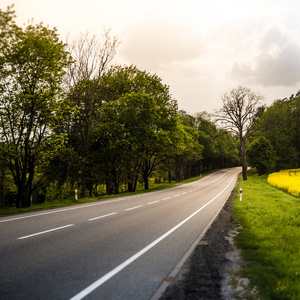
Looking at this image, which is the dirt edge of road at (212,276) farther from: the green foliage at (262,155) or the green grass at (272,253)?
the green foliage at (262,155)

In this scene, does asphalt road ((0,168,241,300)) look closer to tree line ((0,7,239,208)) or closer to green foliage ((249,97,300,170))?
tree line ((0,7,239,208))

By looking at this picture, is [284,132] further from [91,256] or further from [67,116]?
[91,256]

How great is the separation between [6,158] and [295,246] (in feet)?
50.4

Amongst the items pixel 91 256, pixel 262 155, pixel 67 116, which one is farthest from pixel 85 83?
pixel 262 155

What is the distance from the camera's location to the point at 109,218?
406 inches

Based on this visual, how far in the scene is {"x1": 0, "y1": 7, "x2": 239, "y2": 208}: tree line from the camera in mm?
14836

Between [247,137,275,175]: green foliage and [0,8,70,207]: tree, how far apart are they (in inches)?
1874

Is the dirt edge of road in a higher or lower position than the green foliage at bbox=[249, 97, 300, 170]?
lower

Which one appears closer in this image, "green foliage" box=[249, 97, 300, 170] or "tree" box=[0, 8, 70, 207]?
"tree" box=[0, 8, 70, 207]

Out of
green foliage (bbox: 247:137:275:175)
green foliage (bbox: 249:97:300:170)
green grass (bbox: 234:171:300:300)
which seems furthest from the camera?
green foliage (bbox: 249:97:300:170)

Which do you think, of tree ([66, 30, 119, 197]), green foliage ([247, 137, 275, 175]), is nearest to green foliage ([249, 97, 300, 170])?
green foliage ([247, 137, 275, 175])

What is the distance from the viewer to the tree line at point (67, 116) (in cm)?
1484

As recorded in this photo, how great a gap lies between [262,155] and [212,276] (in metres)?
53.6

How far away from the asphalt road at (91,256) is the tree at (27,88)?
7153 mm
